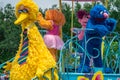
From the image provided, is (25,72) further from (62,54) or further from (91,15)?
(91,15)

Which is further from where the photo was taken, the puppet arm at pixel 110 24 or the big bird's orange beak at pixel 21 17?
the puppet arm at pixel 110 24

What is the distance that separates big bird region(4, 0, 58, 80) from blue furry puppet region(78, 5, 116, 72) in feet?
2.16

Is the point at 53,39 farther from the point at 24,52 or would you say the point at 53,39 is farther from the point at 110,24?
the point at 24,52

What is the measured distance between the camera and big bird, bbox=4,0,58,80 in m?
5.28

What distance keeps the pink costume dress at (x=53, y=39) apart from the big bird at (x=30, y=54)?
32.5 inches

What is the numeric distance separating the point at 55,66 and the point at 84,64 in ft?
2.16

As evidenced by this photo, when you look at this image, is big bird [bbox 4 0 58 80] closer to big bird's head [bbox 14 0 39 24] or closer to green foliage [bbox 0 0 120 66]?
big bird's head [bbox 14 0 39 24]

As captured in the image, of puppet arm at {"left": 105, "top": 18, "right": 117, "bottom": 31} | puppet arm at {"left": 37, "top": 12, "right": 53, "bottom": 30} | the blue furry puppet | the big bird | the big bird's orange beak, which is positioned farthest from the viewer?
puppet arm at {"left": 105, "top": 18, "right": 117, "bottom": 31}

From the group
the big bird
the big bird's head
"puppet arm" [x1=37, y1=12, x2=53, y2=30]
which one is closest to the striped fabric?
the big bird

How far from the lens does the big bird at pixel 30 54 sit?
528 centimetres

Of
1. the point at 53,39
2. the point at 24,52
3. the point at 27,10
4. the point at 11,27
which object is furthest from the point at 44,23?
the point at 11,27

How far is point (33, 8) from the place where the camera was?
5562mm

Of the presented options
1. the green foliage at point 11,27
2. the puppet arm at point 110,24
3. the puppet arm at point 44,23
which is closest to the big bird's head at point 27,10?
the puppet arm at point 44,23

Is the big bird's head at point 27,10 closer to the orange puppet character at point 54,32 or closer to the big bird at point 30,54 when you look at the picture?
the big bird at point 30,54
